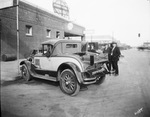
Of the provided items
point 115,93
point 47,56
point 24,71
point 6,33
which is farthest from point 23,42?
point 115,93

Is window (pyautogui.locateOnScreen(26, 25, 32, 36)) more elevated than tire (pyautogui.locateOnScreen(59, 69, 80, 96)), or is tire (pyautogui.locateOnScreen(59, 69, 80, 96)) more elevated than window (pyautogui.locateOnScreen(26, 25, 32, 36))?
window (pyautogui.locateOnScreen(26, 25, 32, 36))

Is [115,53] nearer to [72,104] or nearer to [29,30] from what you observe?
[72,104]

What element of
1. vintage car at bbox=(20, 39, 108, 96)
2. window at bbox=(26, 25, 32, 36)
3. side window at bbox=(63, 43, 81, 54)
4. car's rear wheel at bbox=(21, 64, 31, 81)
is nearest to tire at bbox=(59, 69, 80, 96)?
vintage car at bbox=(20, 39, 108, 96)

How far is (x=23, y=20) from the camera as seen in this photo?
10953 millimetres

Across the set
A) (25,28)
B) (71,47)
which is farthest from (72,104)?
(25,28)

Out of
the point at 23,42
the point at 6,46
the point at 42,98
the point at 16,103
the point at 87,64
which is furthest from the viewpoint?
the point at 23,42

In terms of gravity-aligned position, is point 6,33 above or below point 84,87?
above

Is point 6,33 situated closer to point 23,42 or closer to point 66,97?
point 23,42

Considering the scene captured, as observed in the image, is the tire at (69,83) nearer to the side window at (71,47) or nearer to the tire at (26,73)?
the side window at (71,47)

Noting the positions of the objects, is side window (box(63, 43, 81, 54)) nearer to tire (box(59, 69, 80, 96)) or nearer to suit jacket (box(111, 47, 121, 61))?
tire (box(59, 69, 80, 96))

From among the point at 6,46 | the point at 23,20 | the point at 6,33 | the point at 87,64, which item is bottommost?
the point at 87,64

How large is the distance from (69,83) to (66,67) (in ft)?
1.70

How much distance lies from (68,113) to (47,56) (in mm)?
2238

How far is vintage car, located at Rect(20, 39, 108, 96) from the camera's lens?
3.55 meters
